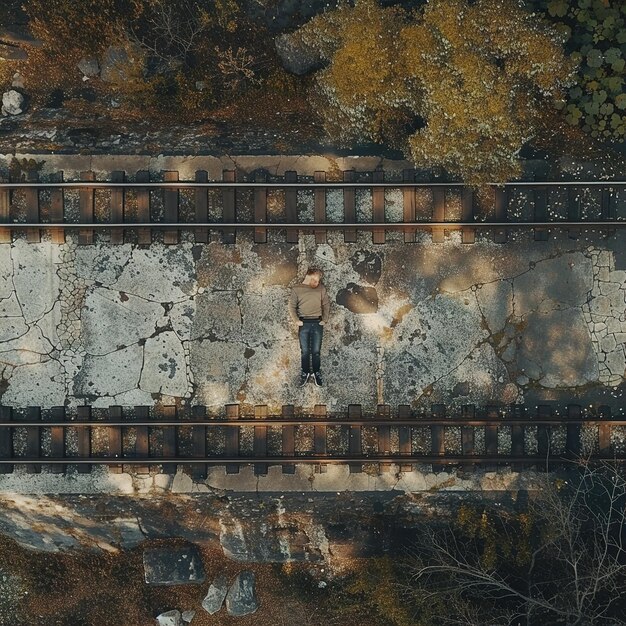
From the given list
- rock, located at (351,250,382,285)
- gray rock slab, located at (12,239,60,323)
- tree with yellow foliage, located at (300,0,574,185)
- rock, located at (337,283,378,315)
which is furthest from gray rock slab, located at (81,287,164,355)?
tree with yellow foliage, located at (300,0,574,185)

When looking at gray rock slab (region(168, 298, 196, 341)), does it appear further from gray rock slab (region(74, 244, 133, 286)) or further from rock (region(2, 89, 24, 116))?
rock (region(2, 89, 24, 116))

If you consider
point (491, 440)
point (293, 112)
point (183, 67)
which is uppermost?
point (183, 67)

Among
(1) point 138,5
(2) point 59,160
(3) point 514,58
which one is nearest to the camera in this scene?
(3) point 514,58

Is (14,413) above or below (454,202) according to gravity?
below

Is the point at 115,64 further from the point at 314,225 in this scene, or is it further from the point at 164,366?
the point at 164,366

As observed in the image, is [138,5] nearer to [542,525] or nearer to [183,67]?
[183,67]

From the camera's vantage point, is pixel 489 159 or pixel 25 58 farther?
pixel 25 58

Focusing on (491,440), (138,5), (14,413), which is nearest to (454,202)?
(491,440)

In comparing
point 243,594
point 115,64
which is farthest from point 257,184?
point 243,594
